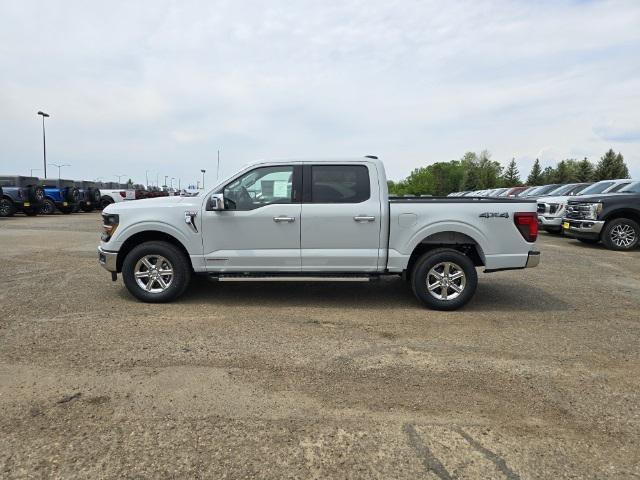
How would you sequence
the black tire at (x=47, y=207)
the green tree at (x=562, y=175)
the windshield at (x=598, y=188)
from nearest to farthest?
the windshield at (x=598, y=188)
the black tire at (x=47, y=207)
the green tree at (x=562, y=175)

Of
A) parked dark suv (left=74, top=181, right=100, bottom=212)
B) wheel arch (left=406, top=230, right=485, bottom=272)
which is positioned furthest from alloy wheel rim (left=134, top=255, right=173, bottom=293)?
parked dark suv (left=74, top=181, right=100, bottom=212)

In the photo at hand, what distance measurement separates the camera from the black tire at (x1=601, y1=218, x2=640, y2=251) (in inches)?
445

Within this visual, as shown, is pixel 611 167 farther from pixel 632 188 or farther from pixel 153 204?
pixel 153 204

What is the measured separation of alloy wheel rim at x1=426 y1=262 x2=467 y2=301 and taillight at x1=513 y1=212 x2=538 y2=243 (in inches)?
35.7

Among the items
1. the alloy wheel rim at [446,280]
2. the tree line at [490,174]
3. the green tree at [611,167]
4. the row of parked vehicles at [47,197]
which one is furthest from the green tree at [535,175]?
the alloy wheel rim at [446,280]

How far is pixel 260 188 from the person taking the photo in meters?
5.75

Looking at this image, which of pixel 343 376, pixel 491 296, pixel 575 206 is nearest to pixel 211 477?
pixel 343 376

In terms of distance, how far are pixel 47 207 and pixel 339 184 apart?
932 inches

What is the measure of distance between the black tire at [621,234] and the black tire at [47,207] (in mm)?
24604

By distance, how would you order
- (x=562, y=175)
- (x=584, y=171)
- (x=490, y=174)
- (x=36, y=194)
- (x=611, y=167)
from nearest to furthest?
(x=36, y=194)
(x=611, y=167)
(x=584, y=171)
(x=562, y=175)
(x=490, y=174)

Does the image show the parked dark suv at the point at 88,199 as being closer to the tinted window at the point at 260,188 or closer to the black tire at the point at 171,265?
the black tire at the point at 171,265

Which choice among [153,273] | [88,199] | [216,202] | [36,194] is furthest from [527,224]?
[88,199]

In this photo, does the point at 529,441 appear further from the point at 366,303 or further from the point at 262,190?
the point at 262,190

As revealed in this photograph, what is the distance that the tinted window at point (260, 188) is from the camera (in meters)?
5.71
